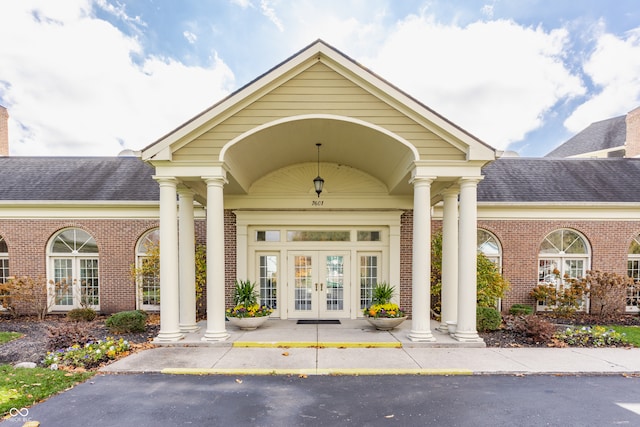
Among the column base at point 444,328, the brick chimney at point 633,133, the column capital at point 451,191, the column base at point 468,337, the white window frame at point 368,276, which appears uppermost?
the brick chimney at point 633,133

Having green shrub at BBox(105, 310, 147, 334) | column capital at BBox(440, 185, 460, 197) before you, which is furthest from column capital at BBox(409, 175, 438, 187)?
green shrub at BBox(105, 310, 147, 334)

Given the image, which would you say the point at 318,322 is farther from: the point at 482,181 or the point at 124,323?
the point at 482,181

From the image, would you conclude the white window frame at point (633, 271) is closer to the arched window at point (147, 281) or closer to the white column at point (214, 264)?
the white column at point (214, 264)

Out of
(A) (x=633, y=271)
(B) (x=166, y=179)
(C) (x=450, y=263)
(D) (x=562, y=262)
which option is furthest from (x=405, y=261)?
(A) (x=633, y=271)

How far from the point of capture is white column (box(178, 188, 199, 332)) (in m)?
7.77

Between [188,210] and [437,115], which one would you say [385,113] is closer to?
[437,115]

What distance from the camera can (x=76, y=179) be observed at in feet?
36.6

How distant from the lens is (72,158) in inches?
499

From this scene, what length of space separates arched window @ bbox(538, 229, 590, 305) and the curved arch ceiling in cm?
554

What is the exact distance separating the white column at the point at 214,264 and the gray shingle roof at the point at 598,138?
928 inches

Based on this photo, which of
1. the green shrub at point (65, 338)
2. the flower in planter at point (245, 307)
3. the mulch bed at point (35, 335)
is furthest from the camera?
the flower in planter at point (245, 307)

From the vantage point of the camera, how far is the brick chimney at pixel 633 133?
1386 cm

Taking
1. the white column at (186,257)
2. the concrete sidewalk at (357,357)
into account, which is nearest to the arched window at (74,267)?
the white column at (186,257)

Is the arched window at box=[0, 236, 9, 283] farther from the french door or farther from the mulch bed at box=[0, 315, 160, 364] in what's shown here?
the french door
